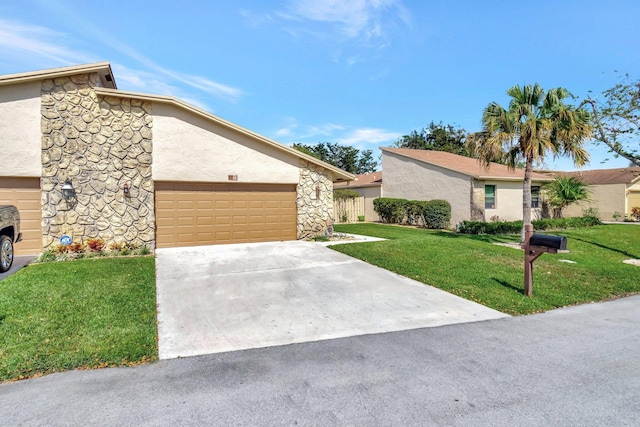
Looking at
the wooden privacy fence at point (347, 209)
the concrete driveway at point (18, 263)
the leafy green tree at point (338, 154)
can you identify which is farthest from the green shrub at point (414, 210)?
the leafy green tree at point (338, 154)

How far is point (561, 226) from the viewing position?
59.9 feet

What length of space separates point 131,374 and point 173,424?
120cm

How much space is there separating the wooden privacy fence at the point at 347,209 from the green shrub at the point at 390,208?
1.46 meters

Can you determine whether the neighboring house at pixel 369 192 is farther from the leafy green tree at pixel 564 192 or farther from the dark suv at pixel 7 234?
the dark suv at pixel 7 234

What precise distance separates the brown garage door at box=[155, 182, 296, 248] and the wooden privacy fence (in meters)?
9.84

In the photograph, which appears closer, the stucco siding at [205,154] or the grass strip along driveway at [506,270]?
the grass strip along driveway at [506,270]

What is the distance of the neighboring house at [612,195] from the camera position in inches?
923

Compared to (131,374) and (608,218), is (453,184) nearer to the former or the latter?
(608,218)

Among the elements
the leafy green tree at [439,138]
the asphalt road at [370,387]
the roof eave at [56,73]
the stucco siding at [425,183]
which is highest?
the leafy green tree at [439,138]

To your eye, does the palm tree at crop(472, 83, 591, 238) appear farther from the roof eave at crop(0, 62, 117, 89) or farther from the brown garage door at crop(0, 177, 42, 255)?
the brown garage door at crop(0, 177, 42, 255)

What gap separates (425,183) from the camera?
20031mm

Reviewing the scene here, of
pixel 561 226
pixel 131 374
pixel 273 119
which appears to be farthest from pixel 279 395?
pixel 273 119

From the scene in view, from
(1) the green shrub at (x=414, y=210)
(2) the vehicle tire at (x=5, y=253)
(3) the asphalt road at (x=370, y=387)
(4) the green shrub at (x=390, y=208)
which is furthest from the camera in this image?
(4) the green shrub at (x=390, y=208)

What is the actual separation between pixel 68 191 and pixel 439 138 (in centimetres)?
4077
